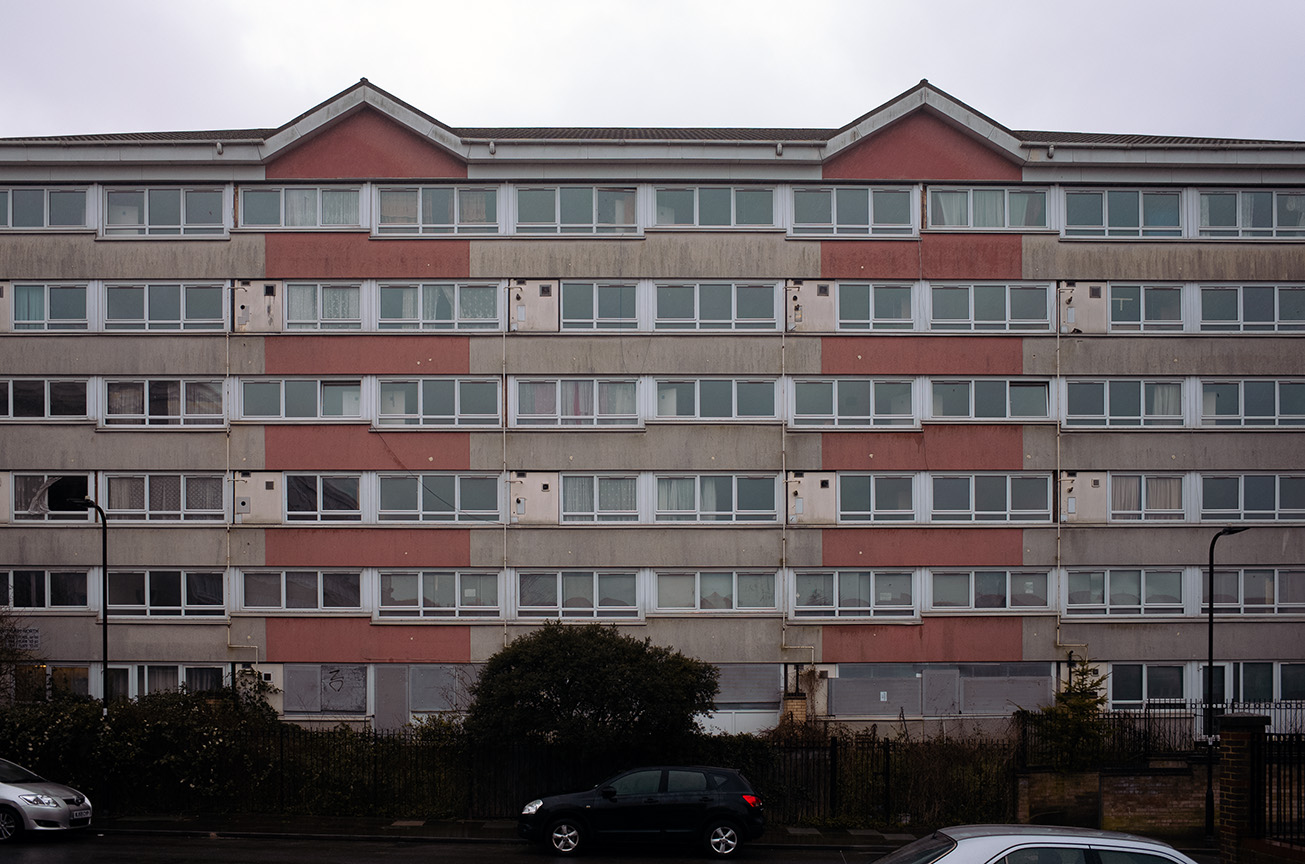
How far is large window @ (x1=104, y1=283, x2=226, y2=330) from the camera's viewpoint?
28250 mm

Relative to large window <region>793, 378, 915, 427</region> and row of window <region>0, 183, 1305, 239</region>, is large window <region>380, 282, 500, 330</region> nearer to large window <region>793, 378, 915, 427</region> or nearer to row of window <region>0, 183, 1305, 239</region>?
row of window <region>0, 183, 1305, 239</region>

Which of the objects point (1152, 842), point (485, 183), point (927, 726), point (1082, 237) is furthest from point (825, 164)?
point (1152, 842)

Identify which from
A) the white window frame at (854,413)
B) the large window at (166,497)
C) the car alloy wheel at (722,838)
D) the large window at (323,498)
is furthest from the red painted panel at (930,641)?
the large window at (166,497)

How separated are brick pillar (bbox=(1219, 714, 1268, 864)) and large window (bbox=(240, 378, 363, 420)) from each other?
21.8 metres

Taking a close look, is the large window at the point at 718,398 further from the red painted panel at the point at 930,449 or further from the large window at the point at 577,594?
the large window at the point at 577,594

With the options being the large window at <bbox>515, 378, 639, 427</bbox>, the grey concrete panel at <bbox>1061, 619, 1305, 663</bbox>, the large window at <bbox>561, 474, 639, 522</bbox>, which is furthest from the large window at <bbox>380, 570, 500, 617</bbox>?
the grey concrete panel at <bbox>1061, 619, 1305, 663</bbox>

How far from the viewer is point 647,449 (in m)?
28.0

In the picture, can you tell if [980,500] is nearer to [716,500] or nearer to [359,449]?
[716,500]

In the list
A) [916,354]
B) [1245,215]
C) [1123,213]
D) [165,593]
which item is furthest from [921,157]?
[165,593]

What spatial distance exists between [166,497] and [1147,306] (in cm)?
2684

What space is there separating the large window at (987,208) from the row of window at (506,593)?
940cm

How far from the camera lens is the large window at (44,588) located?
1097 inches

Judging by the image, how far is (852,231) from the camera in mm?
28422

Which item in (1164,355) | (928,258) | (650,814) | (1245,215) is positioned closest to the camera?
(650,814)
